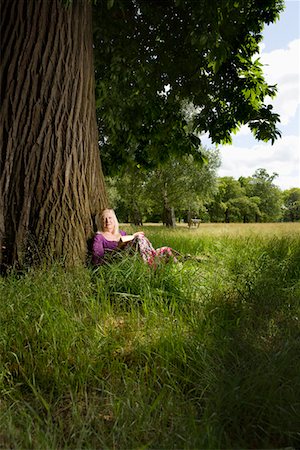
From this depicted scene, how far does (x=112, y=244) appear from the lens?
482 cm

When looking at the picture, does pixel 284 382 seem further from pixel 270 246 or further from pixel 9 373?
pixel 270 246

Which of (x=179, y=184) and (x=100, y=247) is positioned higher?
(x=179, y=184)

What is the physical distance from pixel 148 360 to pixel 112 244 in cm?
249

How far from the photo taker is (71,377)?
7.65 ft

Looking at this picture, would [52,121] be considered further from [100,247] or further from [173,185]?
[173,185]

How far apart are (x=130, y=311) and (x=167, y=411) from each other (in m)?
1.40

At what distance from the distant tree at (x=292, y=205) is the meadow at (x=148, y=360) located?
9774 cm

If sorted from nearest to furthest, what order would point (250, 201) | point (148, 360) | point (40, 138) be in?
point (148, 360) < point (40, 138) < point (250, 201)

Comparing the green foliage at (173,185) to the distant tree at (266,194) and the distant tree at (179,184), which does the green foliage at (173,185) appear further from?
the distant tree at (266,194)

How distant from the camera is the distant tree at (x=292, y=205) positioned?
325 ft

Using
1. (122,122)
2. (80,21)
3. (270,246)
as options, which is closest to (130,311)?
(270,246)

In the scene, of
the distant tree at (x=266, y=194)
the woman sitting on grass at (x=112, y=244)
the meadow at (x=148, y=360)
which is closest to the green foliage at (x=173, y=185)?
the woman sitting on grass at (x=112, y=244)

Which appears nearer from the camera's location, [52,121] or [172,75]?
[52,121]

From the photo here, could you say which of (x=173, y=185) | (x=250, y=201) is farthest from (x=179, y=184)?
(x=250, y=201)
